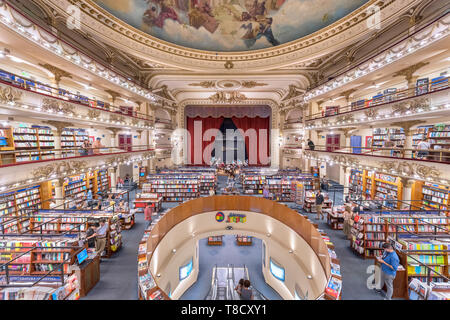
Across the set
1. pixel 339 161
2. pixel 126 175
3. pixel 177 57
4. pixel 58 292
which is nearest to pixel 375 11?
pixel 339 161

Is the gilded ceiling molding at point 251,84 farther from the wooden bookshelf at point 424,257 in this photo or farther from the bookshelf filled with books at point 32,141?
the wooden bookshelf at point 424,257

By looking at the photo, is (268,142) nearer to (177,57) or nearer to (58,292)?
(177,57)

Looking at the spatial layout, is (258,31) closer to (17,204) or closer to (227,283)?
(227,283)

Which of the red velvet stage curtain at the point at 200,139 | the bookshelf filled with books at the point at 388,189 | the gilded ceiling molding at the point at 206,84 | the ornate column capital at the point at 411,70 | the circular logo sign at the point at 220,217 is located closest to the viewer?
the ornate column capital at the point at 411,70

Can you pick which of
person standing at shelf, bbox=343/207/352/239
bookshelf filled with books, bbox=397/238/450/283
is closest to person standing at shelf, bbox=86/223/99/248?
bookshelf filled with books, bbox=397/238/450/283

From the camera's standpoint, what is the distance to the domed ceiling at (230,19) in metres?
9.66

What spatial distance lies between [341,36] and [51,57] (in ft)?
42.6

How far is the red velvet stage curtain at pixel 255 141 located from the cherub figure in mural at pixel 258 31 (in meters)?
8.20

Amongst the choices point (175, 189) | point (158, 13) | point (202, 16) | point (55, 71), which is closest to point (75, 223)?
point (175, 189)

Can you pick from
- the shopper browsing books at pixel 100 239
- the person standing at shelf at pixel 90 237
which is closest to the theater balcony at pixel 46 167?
the person standing at shelf at pixel 90 237

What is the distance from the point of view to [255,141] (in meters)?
19.6

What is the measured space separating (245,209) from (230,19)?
1066 cm

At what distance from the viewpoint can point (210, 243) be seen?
35.2 feet

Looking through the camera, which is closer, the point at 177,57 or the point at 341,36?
the point at 341,36
